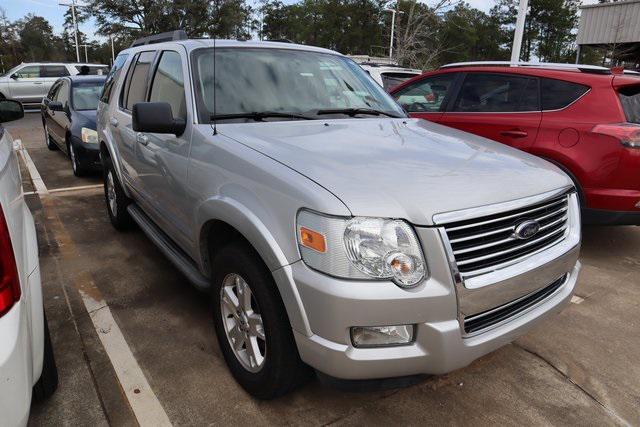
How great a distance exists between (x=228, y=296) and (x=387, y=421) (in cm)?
101

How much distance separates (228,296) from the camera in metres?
2.55

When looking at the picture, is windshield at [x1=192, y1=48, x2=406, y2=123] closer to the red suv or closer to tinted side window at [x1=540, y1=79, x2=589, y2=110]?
the red suv

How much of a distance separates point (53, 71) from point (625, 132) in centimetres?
2031

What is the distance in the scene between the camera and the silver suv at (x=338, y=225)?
6.27 feet

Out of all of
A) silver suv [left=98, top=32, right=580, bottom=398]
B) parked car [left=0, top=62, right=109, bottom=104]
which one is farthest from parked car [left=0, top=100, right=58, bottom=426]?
parked car [left=0, top=62, right=109, bottom=104]

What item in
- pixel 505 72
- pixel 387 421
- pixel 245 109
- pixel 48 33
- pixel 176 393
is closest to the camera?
pixel 387 421

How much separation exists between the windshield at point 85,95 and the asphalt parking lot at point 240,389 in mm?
4167

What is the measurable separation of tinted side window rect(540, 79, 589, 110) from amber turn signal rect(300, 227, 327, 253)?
3569 millimetres

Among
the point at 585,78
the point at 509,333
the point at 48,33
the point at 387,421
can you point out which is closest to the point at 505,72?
the point at 585,78

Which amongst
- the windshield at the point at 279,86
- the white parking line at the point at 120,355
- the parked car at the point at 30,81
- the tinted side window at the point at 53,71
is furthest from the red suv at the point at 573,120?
the tinted side window at the point at 53,71

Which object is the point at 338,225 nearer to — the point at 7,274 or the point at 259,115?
the point at 7,274

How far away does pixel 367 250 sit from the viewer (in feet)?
6.27

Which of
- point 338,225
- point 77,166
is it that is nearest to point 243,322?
point 338,225

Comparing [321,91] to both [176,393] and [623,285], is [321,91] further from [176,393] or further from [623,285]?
[623,285]
